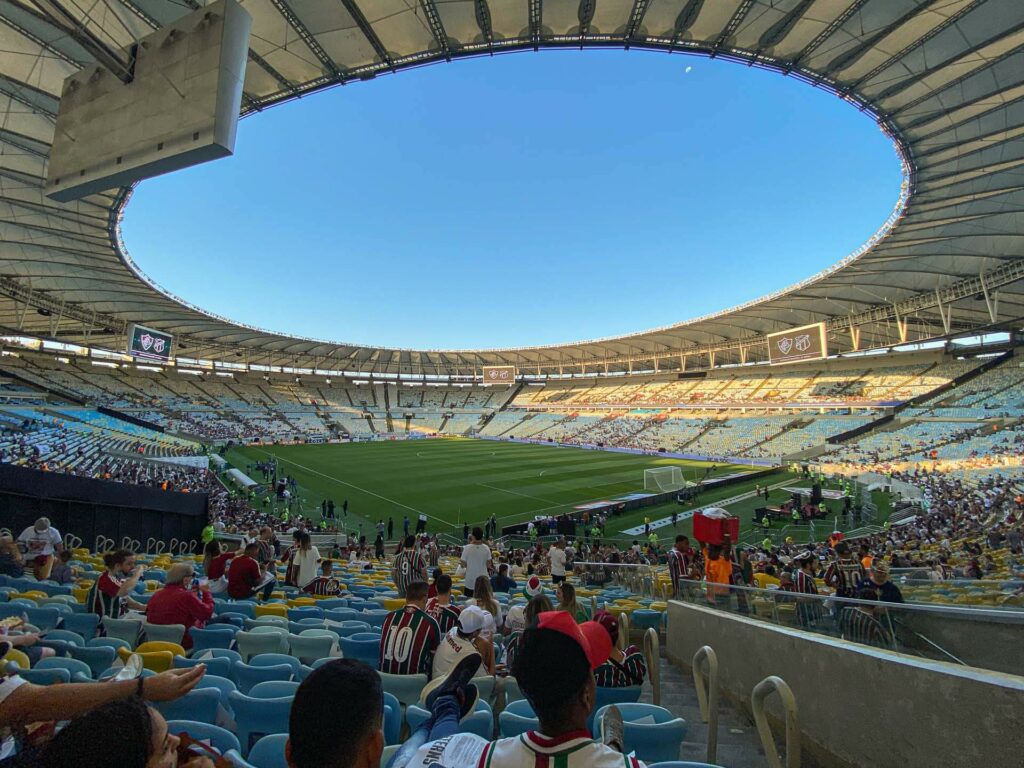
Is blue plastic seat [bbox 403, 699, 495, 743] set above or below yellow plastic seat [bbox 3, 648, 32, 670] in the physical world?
below

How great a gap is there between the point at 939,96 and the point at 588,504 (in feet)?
71.3

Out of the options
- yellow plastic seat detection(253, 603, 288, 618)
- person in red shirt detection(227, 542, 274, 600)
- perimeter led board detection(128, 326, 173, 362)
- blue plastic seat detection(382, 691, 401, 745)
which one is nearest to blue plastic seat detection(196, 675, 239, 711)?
blue plastic seat detection(382, 691, 401, 745)

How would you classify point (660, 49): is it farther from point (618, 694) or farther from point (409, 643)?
point (409, 643)

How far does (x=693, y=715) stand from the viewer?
14.9 ft

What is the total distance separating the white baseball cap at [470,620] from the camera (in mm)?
3574

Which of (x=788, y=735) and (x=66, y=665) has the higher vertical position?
(x=66, y=665)

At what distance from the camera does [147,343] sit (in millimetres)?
33750

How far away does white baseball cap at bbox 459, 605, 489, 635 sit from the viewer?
357cm

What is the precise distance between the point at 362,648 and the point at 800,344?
3930cm

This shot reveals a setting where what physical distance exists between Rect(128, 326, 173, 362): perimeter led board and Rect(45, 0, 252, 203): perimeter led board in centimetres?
3021

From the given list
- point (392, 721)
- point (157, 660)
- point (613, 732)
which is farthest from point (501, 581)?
point (613, 732)

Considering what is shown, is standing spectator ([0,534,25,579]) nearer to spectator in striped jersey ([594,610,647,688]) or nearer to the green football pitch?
spectator in striped jersey ([594,610,647,688])

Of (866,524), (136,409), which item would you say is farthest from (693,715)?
(136,409)

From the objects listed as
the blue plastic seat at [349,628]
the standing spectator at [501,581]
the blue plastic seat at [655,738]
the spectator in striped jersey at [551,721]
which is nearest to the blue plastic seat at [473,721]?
the blue plastic seat at [655,738]
